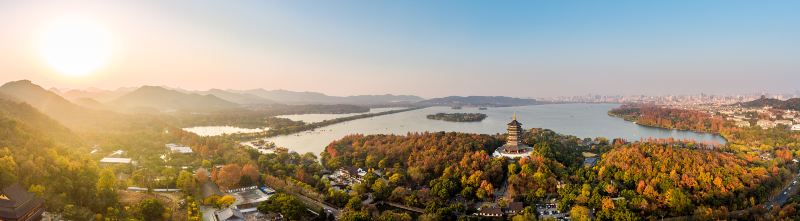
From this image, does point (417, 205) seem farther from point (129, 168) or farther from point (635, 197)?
point (129, 168)

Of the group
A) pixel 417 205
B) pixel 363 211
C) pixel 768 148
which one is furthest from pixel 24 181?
pixel 768 148

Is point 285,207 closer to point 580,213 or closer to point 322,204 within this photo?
point 322,204

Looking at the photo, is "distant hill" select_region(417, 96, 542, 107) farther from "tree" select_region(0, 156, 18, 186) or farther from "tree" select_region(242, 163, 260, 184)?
"tree" select_region(0, 156, 18, 186)

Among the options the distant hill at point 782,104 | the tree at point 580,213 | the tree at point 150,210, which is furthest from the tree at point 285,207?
the distant hill at point 782,104

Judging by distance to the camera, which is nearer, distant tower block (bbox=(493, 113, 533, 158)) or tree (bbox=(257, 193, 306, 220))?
tree (bbox=(257, 193, 306, 220))

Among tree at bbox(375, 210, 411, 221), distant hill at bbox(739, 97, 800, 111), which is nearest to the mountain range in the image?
tree at bbox(375, 210, 411, 221)

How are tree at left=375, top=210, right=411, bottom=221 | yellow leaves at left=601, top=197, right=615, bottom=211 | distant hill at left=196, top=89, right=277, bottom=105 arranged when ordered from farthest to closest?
distant hill at left=196, top=89, right=277, bottom=105 < yellow leaves at left=601, top=197, right=615, bottom=211 < tree at left=375, top=210, right=411, bottom=221

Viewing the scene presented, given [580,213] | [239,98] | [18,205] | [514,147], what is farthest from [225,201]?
[239,98]
